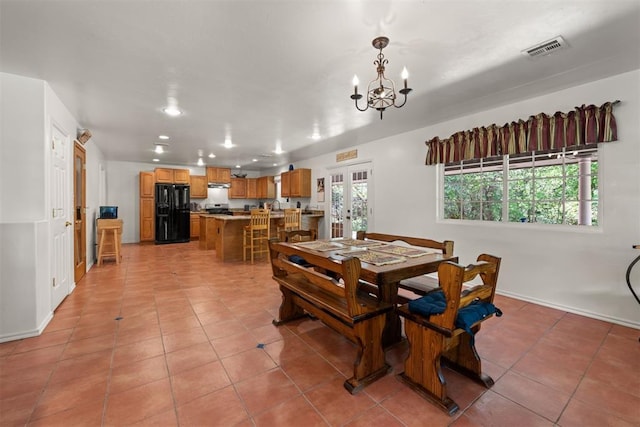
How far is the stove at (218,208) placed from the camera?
8.76m

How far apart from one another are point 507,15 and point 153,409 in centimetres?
330

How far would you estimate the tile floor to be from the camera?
1513 millimetres

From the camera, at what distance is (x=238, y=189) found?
9383 mm

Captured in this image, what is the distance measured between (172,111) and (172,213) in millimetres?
4816

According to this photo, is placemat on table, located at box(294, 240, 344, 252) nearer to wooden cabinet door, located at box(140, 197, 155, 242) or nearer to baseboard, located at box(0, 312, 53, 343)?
baseboard, located at box(0, 312, 53, 343)

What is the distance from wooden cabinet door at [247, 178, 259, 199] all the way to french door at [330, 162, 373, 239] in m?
3.90

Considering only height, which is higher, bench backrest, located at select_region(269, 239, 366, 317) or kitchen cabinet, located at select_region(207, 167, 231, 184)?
kitchen cabinet, located at select_region(207, 167, 231, 184)

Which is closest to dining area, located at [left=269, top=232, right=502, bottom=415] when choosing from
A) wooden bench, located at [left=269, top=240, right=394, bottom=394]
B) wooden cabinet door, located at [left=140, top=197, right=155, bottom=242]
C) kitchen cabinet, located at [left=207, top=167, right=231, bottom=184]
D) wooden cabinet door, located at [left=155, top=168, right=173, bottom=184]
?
wooden bench, located at [left=269, top=240, right=394, bottom=394]

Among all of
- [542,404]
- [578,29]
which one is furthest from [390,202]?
[542,404]

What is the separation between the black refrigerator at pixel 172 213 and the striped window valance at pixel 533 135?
685cm

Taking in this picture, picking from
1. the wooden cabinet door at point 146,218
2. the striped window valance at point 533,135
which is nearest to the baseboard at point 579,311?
the striped window valance at point 533,135

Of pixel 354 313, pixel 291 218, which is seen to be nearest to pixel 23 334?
pixel 354 313

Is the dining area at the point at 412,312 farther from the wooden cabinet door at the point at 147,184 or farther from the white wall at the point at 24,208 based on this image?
the wooden cabinet door at the point at 147,184

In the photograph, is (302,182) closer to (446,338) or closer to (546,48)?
(546,48)
